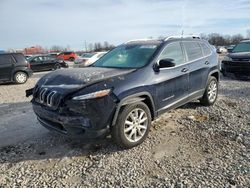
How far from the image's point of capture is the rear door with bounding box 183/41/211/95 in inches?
213

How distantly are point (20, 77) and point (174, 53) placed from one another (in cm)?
956

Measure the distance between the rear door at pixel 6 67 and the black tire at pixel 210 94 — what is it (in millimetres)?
9446

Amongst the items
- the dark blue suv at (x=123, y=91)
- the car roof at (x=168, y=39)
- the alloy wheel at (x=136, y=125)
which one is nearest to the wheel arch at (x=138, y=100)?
the dark blue suv at (x=123, y=91)

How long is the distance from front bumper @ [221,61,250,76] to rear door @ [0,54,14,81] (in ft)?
32.1

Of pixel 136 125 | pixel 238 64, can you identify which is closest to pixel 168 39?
pixel 136 125

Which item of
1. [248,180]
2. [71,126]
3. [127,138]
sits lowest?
[248,180]

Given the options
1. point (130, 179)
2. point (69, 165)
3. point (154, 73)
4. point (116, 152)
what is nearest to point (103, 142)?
point (116, 152)

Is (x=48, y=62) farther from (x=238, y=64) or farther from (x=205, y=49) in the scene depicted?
(x=205, y=49)

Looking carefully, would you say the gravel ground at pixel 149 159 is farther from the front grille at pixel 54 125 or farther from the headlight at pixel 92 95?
the headlight at pixel 92 95

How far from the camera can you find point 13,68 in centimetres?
1211

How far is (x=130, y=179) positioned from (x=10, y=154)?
2.08 m

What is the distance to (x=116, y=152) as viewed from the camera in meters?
4.02

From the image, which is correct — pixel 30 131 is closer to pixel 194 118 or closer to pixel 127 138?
pixel 127 138

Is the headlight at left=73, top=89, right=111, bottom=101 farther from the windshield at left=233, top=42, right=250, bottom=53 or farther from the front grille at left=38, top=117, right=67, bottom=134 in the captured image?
the windshield at left=233, top=42, right=250, bottom=53
